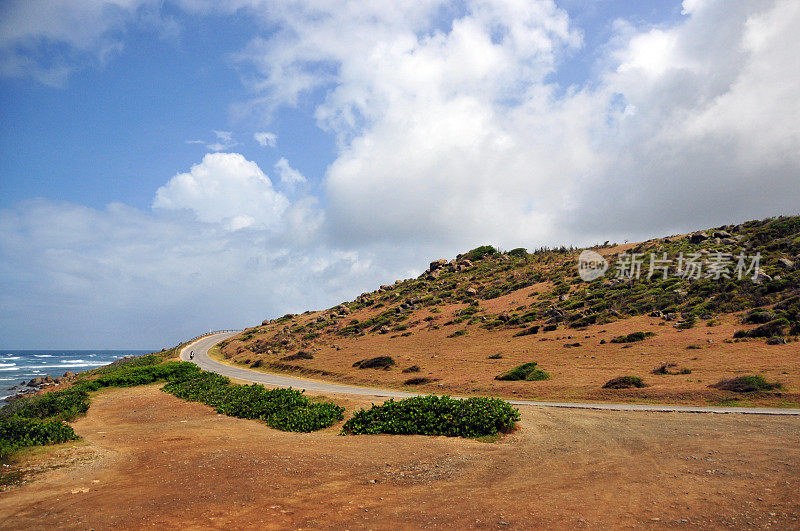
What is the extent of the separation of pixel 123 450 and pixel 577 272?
5776 centimetres

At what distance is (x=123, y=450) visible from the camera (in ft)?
41.0

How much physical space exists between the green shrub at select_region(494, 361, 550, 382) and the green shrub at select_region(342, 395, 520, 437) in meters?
12.8

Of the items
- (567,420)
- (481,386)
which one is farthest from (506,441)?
(481,386)

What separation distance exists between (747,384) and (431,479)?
17.8m

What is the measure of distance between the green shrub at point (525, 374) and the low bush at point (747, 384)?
880cm

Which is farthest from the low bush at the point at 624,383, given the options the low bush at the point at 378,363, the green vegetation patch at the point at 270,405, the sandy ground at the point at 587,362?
the low bush at the point at 378,363

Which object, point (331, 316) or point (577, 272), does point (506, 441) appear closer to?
point (577, 272)

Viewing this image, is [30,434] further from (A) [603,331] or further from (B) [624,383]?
(A) [603,331]

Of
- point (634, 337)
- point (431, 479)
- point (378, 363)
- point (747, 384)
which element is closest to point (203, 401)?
point (378, 363)

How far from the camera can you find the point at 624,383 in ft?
71.9

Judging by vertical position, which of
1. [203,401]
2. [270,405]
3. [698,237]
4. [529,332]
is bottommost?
[203,401]

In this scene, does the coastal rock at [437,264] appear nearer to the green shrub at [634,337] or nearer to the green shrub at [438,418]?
the green shrub at [634,337]

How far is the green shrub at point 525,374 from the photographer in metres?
26.2

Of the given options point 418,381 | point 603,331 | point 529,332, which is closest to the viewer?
point 418,381
